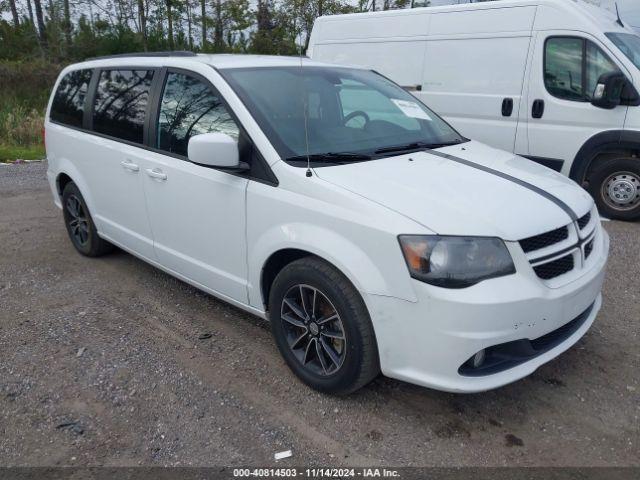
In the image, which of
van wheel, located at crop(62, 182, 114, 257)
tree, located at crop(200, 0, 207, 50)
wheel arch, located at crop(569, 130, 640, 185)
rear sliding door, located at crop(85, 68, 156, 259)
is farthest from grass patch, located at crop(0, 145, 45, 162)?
tree, located at crop(200, 0, 207, 50)

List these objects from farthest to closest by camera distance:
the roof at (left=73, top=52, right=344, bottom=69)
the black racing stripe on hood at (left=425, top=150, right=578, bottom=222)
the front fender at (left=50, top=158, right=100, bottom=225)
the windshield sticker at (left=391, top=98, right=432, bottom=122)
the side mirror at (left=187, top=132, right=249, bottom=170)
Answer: the front fender at (left=50, top=158, right=100, bottom=225)
the windshield sticker at (left=391, top=98, right=432, bottom=122)
the roof at (left=73, top=52, right=344, bottom=69)
the side mirror at (left=187, top=132, right=249, bottom=170)
the black racing stripe on hood at (left=425, top=150, right=578, bottom=222)

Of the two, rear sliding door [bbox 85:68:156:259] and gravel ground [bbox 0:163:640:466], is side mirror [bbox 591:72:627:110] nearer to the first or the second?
gravel ground [bbox 0:163:640:466]

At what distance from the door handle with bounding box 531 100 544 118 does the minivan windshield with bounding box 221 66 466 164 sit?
9.68 feet

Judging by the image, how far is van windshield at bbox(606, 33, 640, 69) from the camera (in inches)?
233

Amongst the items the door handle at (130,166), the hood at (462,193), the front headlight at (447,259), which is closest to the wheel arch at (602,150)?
the hood at (462,193)

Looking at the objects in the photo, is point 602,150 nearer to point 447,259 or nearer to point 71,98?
point 447,259

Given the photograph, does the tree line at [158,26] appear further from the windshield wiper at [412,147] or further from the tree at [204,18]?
the windshield wiper at [412,147]

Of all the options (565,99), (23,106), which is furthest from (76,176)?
(23,106)

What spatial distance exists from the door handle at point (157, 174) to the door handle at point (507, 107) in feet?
15.0

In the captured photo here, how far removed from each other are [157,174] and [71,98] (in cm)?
187

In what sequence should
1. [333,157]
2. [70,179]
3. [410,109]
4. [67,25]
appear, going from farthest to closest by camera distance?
→ [67,25] < [70,179] < [410,109] < [333,157]

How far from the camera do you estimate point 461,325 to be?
2.38 meters

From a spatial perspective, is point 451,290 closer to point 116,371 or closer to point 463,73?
point 116,371

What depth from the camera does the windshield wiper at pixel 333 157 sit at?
297cm
